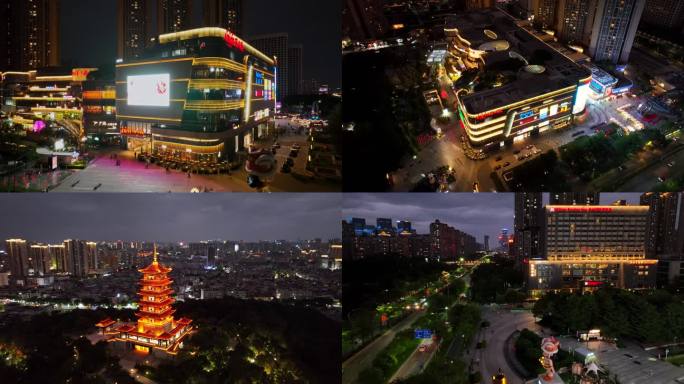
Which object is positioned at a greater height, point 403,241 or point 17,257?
point 403,241

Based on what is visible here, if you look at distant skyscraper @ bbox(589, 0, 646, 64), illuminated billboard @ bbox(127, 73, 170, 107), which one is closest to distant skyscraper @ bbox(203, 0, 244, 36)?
illuminated billboard @ bbox(127, 73, 170, 107)

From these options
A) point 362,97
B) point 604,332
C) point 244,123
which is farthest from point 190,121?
point 604,332

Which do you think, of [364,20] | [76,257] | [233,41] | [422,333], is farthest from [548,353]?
[76,257]

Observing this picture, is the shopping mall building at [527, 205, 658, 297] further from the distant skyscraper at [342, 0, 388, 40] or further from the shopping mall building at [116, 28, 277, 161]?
the shopping mall building at [116, 28, 277, 161]

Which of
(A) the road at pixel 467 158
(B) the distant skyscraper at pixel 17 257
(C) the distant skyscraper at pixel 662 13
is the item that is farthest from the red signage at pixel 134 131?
(C) the distant skyscraper at pixel 662 13

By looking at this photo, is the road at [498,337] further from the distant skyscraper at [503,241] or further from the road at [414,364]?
the distant skyscraper at [503,241]

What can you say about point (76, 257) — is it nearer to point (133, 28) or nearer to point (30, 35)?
point (30, 35)
